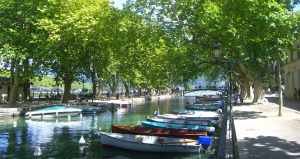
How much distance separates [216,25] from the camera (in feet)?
68.2

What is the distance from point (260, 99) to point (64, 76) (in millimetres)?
26072

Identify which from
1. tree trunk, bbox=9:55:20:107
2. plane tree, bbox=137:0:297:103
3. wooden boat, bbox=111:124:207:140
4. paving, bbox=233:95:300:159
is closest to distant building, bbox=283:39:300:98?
plane tree, bbox=137:0:297:103

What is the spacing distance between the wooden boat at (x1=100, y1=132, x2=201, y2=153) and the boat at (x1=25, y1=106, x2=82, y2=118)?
1450 cm

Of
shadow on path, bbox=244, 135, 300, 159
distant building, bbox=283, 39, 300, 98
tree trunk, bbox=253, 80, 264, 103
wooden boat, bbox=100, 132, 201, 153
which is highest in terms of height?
distant building, bbox=283, 39, 300, 98

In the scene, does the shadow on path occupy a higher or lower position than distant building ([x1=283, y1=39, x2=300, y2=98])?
lower

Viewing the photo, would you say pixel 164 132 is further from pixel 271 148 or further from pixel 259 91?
pixel 259 91

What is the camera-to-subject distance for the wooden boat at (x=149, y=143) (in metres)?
11.8

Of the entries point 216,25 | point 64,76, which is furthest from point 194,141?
point 64,76

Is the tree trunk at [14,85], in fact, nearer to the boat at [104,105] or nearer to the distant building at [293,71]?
the boat at [104,105]

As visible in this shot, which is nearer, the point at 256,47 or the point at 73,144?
the point at 73,144

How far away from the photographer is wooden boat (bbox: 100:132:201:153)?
38.7 feet

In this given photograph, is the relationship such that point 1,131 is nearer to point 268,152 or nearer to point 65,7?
point 65,7

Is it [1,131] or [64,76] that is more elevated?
[64,76]

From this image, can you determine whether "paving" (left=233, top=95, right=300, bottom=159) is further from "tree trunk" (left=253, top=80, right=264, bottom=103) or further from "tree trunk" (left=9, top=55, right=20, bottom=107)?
"tree trunk" (left=9, top=55, right=20, bottom=107)
